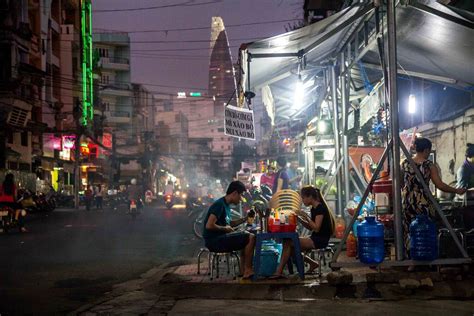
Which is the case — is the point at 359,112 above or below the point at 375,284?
above

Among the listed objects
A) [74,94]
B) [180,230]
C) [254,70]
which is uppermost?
[74,94]

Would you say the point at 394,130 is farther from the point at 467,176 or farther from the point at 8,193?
the point at 8,193

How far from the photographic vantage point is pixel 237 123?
11.7m

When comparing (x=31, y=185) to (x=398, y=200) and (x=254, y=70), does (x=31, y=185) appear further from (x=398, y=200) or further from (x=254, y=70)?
(x=398, y=200)

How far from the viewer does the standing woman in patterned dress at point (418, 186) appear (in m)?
7.96

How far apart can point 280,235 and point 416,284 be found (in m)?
1.94

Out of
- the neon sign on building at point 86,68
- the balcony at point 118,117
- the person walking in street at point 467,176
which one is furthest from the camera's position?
the balcony at point 118,117

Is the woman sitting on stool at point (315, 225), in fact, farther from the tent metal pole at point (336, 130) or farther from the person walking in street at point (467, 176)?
the tent metal pole at point (336, 130)

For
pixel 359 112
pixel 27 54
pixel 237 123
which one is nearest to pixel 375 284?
pixel 237 123

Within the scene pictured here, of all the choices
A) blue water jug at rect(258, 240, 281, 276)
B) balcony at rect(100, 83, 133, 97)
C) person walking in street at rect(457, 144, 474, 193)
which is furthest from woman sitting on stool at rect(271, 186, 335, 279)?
balcony at rect(100, 83, 133, 97)

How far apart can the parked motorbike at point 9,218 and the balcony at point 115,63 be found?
195ft

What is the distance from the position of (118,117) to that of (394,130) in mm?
73715

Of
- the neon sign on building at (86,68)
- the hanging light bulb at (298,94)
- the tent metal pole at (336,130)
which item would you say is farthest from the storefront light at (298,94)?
the neon sign on building at (86,68)

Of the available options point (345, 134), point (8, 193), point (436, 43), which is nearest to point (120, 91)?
point (8, 193)
